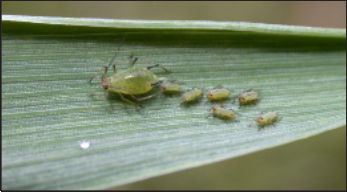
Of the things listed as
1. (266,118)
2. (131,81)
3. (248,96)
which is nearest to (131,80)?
(131,81)

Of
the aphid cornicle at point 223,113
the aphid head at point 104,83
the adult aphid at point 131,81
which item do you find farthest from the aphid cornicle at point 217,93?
the aphid head at point 104,83

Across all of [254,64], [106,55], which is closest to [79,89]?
[106,55]

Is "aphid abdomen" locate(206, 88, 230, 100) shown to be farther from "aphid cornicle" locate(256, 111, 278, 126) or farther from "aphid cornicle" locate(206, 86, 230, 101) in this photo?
"aphid cornicle" locate(256, 111, 278, 126)

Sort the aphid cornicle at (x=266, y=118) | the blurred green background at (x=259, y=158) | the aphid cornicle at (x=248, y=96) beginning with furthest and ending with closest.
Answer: the blurred green background at (x=259, y=158) → the aphid cornicle at (x=248, y=96) → the aphid cornicle at (x=266, y=118)

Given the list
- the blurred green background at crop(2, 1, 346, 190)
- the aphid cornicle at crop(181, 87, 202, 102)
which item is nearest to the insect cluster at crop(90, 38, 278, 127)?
the aphid cornicle at crop(181, 87, 202, 102)

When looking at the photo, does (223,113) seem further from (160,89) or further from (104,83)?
(104,83)

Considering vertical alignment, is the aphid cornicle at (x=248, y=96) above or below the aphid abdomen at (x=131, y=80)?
below

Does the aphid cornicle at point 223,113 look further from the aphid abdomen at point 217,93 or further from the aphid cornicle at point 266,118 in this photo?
the aphid cornicle at point 266,118
